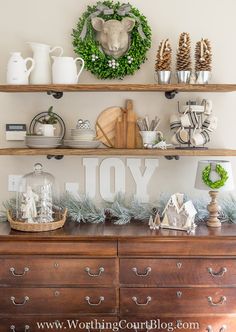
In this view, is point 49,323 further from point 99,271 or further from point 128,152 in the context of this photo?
point 128,152

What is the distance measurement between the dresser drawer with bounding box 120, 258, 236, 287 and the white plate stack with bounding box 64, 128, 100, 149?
68 centimetres

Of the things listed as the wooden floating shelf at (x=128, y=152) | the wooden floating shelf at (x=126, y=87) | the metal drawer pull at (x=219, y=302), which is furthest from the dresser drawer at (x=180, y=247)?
the wooden floating shelf at (x=126, y=87)

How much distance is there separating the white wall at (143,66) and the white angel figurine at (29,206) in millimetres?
321

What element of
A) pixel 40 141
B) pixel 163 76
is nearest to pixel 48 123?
pixel 40 141

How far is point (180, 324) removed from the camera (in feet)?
7.06

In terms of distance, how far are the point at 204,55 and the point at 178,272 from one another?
4.01ft

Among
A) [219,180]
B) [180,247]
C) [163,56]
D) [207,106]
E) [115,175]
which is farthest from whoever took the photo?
[115,175]

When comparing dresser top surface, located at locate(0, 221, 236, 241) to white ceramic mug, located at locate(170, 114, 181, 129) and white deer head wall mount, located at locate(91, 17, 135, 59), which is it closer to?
white ceramic mug, located at locate(170, 114, 181, 129)

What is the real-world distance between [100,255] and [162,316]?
0.45 metres

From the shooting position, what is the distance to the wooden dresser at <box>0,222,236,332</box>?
2127mm

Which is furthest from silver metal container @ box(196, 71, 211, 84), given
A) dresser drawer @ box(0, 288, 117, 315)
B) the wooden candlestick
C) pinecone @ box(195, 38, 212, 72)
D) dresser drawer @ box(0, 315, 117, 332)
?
dresser drawer @ box(0, 315, 117, 332)

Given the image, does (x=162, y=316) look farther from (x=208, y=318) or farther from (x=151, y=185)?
(x=151, y=185)

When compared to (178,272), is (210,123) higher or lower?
higher

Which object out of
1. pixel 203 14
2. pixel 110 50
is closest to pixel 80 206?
pixel 110 50
